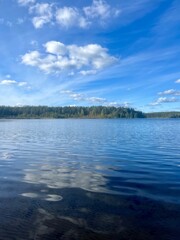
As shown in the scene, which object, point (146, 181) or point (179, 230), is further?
point (146, 181)

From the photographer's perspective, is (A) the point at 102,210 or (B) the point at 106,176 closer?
(A) the point at 102,210

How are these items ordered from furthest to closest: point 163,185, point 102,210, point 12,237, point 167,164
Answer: point 167,164 < point 163,185 < point 102,210 < point 12,237

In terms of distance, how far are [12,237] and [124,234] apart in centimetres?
417

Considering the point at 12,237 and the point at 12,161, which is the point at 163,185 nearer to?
the point at 12,237

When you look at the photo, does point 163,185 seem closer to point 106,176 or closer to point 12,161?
point 106,176

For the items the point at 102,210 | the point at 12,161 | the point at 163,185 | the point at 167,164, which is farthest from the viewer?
the point at 12,161

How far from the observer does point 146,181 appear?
679 inches

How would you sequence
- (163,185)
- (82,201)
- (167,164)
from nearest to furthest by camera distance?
1. (82,201)
2. (163,185)
3. (167,164)

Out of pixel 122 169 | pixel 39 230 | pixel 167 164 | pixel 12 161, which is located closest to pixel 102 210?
pixel 39 230

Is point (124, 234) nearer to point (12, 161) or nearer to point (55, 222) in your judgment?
point (55, 222)

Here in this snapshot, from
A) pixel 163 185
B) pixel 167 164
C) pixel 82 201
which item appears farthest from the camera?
pixel 167 164

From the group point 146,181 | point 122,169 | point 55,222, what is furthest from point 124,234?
point 122,169

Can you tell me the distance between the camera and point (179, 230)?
9.77 meters

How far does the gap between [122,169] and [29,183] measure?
823 centimetres
